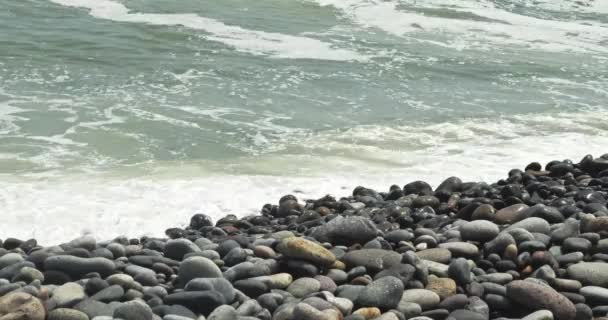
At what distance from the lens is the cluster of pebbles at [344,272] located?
4.02m

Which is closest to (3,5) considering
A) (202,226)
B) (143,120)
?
(143,120)

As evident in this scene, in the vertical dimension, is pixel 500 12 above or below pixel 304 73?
above

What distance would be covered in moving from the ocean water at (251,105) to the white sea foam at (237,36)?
6 cm

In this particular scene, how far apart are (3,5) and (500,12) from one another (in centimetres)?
1192

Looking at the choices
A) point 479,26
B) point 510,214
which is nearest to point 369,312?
point 510,214

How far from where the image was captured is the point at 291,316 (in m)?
3.88

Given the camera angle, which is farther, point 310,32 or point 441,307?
point 310,32

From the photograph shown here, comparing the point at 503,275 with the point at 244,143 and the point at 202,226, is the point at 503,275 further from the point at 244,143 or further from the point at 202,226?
the point at 244,143

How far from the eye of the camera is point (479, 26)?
787 inches

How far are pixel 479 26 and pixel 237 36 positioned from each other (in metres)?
6.48

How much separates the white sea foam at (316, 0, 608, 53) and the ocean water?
0.10m

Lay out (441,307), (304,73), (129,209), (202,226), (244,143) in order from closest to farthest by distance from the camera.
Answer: (441,307)
(202,226)
(129,209)
(244,143)
(304,73)

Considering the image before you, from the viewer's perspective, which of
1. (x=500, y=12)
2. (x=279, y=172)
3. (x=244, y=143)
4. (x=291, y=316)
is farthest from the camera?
(x=500, y=12)

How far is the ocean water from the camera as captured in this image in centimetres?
756
